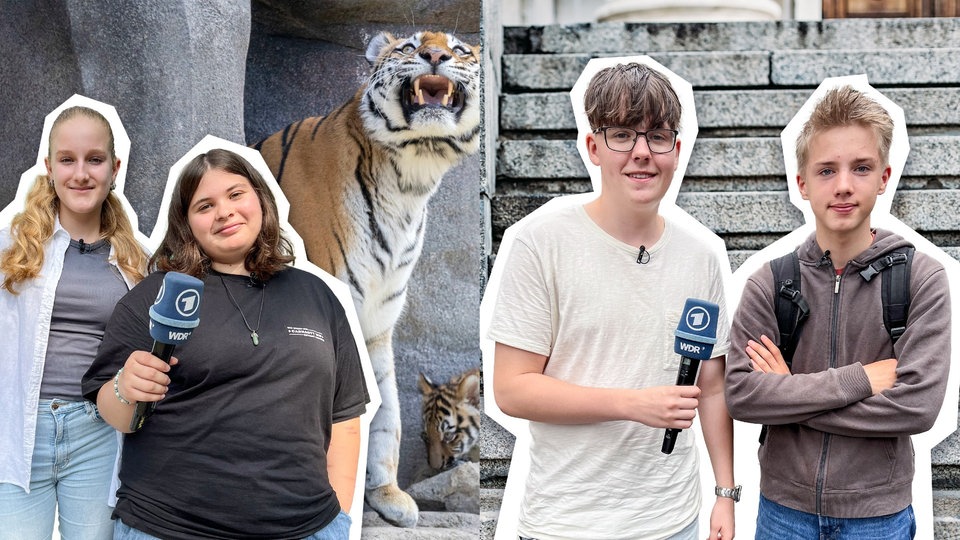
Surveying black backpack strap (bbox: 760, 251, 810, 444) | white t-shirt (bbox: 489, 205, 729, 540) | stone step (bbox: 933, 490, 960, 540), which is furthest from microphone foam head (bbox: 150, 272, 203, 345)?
stone step (bbox: 933, 490, 960, 540)

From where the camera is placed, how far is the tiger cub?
3.77 metres

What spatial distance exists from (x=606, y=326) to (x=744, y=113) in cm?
263

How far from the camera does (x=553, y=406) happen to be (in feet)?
7.33

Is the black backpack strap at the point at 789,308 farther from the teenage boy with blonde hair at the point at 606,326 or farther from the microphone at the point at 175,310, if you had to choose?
the microphone at the point at 175,310

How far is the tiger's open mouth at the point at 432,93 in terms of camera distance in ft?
12.1

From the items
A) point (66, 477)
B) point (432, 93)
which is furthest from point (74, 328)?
point (432, 93)

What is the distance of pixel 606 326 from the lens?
7.56ft

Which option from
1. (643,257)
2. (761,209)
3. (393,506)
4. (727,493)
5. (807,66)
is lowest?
(393,506)

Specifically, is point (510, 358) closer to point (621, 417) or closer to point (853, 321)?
point (621, 417)

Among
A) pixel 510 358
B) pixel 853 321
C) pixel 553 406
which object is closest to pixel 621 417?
pixel 553 406

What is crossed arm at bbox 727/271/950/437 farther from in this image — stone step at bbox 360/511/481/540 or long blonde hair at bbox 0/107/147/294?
long blonde hair at bbox 0/107/147/294

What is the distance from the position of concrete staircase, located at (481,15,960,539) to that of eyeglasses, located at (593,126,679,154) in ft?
5.88

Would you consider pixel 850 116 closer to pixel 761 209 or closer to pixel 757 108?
pixel 761 209

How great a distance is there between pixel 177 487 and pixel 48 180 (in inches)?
57.3
